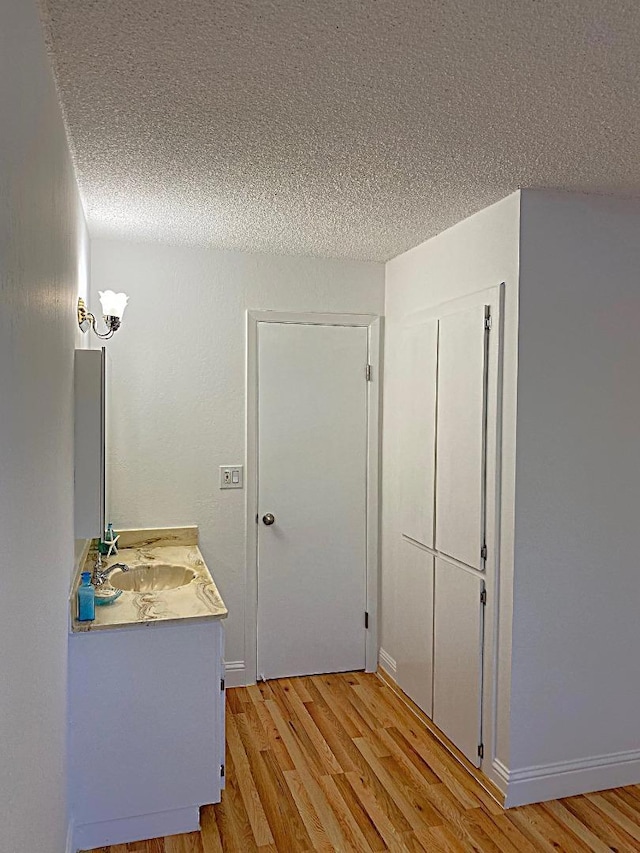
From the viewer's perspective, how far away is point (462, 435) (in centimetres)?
314

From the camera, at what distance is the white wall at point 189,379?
3.74 m

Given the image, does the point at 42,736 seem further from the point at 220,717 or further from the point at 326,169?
the point at 326,169

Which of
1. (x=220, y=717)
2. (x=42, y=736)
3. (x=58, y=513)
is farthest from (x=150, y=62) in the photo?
(x=220, y=717)

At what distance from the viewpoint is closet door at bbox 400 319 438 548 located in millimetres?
3488

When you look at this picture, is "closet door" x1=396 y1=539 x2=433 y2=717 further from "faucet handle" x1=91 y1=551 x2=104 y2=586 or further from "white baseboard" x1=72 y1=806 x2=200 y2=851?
"faucet handle" x1=91 y1=551 x2=104 y2=586

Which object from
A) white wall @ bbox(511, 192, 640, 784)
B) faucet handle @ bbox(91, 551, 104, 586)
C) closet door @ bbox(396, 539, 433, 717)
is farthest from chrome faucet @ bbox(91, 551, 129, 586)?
white wall @ bbox(511, 192, 640, 784)

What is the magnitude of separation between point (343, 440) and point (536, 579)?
62.9 inches

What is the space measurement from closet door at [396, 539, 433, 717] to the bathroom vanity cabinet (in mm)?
1250

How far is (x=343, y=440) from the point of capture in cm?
412

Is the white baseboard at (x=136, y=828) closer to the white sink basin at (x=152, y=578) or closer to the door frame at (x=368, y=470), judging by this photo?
the white sink basin at (x=152, y=578)

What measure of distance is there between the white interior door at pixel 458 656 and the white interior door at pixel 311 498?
85 centimetres

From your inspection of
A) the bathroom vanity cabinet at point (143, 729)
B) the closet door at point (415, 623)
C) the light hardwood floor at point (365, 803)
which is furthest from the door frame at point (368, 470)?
the bathroom vanity cabinet at point (143, 729)

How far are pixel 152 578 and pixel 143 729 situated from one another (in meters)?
0.92

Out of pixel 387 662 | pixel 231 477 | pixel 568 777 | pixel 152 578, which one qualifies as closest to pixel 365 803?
pixel 568 777
